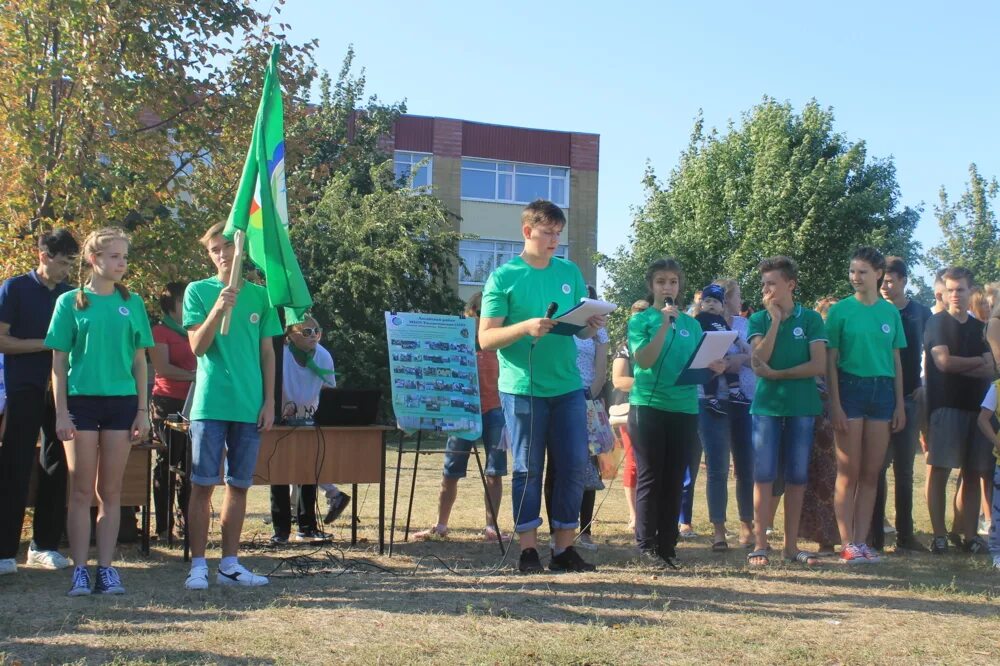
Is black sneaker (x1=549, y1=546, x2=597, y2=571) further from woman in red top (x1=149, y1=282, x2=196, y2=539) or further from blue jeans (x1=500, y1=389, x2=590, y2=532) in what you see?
woman in red top (x1=149, y1=282, x2=196, y2=539)

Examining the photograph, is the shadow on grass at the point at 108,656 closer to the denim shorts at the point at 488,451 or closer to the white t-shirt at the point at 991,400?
the denim shorts at the point at 488,451

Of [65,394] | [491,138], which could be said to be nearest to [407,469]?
[65,394]

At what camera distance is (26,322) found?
673cm

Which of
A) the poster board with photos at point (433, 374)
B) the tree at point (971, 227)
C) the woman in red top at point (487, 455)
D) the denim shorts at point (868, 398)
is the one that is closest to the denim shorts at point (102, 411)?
Result: the poster board with photos at point (433, 374)

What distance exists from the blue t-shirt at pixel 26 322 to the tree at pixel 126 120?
7.59ft

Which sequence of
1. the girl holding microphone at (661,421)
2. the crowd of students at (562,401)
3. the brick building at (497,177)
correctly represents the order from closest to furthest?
1. the crowd of students at (562,401)
2. the girl holding microphone at (661,421)
3. the brick building at (497,177)

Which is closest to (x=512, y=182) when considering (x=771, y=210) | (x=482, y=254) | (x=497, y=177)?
(x=497, y=177)

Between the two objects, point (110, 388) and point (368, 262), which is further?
point (368, 262)

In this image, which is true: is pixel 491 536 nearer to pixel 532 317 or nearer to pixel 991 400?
pixel 532 317

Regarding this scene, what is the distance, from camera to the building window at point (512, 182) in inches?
1625

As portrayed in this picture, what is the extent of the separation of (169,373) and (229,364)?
2.24m

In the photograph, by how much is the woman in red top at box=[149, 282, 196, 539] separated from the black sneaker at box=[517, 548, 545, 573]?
2.90 meters

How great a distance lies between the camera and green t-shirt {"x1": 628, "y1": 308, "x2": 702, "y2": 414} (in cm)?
718

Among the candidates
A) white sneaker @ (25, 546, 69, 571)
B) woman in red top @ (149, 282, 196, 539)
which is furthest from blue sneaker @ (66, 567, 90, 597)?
woman in red top @ (149, 282, 196, 539)
